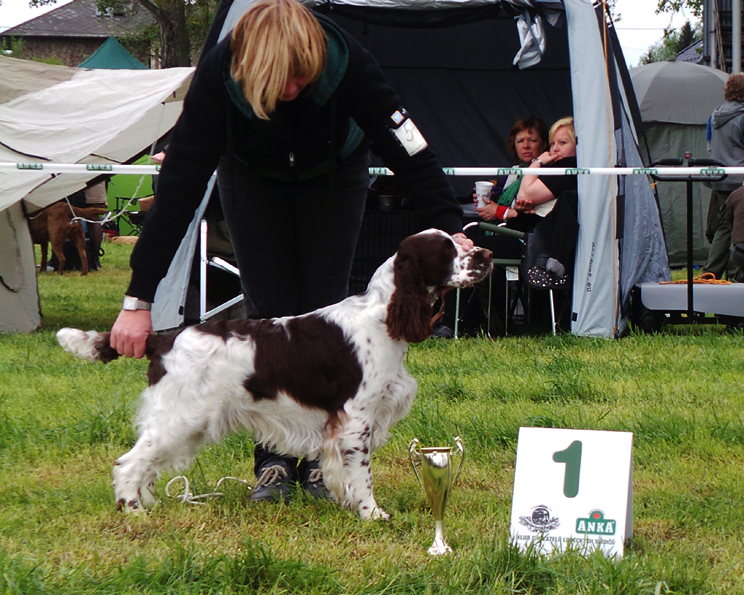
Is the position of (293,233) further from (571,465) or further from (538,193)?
(538,193)

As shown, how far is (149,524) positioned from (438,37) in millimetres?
7088

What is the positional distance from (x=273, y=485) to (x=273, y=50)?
4.43ft

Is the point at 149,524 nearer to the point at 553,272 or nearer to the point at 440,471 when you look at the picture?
the point at 440,471

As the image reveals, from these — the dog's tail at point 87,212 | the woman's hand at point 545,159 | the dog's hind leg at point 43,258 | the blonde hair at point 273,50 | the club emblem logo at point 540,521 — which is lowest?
the dog's hind leg at point 43,258

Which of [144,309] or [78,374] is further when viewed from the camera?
[78,374]

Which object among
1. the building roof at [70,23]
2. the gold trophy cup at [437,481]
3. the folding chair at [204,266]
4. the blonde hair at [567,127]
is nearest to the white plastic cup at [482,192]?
the blonde hair at [567,127]

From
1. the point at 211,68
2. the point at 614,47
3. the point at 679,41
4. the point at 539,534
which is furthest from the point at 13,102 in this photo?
the point at 679,41

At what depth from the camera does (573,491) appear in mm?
2314

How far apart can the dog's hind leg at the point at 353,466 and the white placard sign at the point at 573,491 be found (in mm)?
503

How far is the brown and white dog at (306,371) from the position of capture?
2658 mm

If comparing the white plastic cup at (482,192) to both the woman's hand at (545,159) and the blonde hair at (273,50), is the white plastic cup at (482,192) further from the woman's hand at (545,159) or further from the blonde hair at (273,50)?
the blonde hair at (273,50)

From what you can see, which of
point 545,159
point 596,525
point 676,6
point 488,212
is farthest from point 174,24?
point 596,525

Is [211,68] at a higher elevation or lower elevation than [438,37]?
lower

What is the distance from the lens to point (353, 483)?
8.80ft
